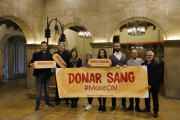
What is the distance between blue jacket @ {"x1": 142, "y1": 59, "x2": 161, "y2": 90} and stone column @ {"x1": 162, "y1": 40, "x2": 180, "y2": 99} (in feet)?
7.42

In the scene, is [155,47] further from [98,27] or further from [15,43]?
[15,43]

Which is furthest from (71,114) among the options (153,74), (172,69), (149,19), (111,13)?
(149,19)

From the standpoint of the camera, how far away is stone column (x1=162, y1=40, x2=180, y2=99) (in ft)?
15.6

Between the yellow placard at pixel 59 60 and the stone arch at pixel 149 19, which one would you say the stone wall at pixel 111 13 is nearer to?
the stone arch at pixel 149 19

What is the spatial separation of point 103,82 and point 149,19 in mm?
3279

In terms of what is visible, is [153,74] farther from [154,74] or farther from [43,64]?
[43,64]

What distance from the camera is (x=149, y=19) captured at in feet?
16.7

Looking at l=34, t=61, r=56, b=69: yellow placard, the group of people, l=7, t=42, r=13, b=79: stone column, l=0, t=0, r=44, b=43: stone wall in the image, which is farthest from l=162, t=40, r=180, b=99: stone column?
l=7, t=42, r=13, b=79: stone column

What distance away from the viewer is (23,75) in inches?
420

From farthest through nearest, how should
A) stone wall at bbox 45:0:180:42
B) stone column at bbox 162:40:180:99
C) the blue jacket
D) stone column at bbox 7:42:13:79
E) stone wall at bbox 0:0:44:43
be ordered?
stone column at bbox 7:42:13:79, stone wall at bbox 0:0:44:43, stone wall at bbox 45:0:180:42, stone column at bbox 162:40:180:99, the blue jacket

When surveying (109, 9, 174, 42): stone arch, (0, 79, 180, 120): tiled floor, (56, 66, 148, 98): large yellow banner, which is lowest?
(0, 79, 180, 120): tiled floor

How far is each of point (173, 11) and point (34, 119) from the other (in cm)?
525

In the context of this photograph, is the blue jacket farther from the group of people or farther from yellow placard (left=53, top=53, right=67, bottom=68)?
yellow placard (left=53, top=53, right=67, bottom=68)

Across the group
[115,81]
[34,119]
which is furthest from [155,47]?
[34,119]
